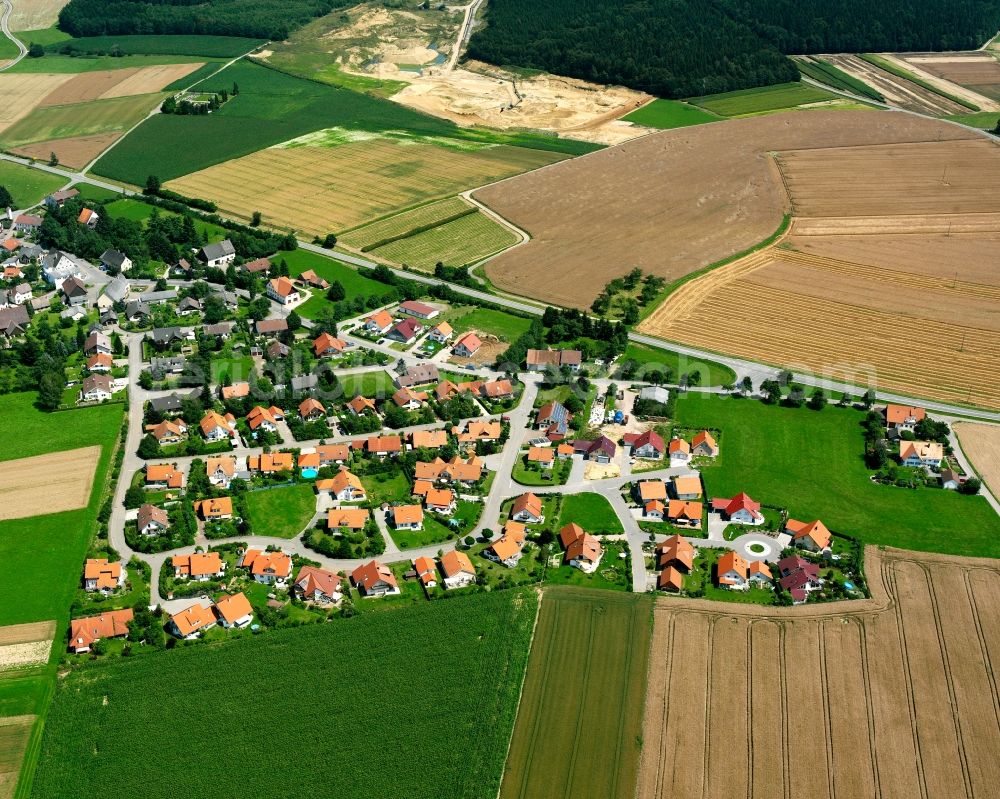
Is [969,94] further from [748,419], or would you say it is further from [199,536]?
[199,536]

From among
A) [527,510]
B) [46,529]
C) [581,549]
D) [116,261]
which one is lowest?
[581,549]

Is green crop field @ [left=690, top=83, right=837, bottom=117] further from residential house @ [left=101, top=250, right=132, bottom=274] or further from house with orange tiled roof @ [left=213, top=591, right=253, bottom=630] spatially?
house with orange tiled roof @ [left=213, top=591, right=253, bottom=630]

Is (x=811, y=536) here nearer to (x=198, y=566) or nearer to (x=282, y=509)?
(x=282, y=509)

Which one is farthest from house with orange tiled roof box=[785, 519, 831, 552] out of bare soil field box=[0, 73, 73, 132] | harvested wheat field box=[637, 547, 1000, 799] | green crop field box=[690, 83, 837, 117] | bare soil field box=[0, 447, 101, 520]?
bare soil field box=[0, 73, 73, 132]

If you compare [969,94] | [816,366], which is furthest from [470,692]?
[969,94]

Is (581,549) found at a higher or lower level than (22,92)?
lower

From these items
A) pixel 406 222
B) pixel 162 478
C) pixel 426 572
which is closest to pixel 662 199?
pixel 406 222

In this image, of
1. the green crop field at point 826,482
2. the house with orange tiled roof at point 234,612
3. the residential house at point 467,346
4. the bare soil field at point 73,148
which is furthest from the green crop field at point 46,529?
the bare soil field at point 73,148
